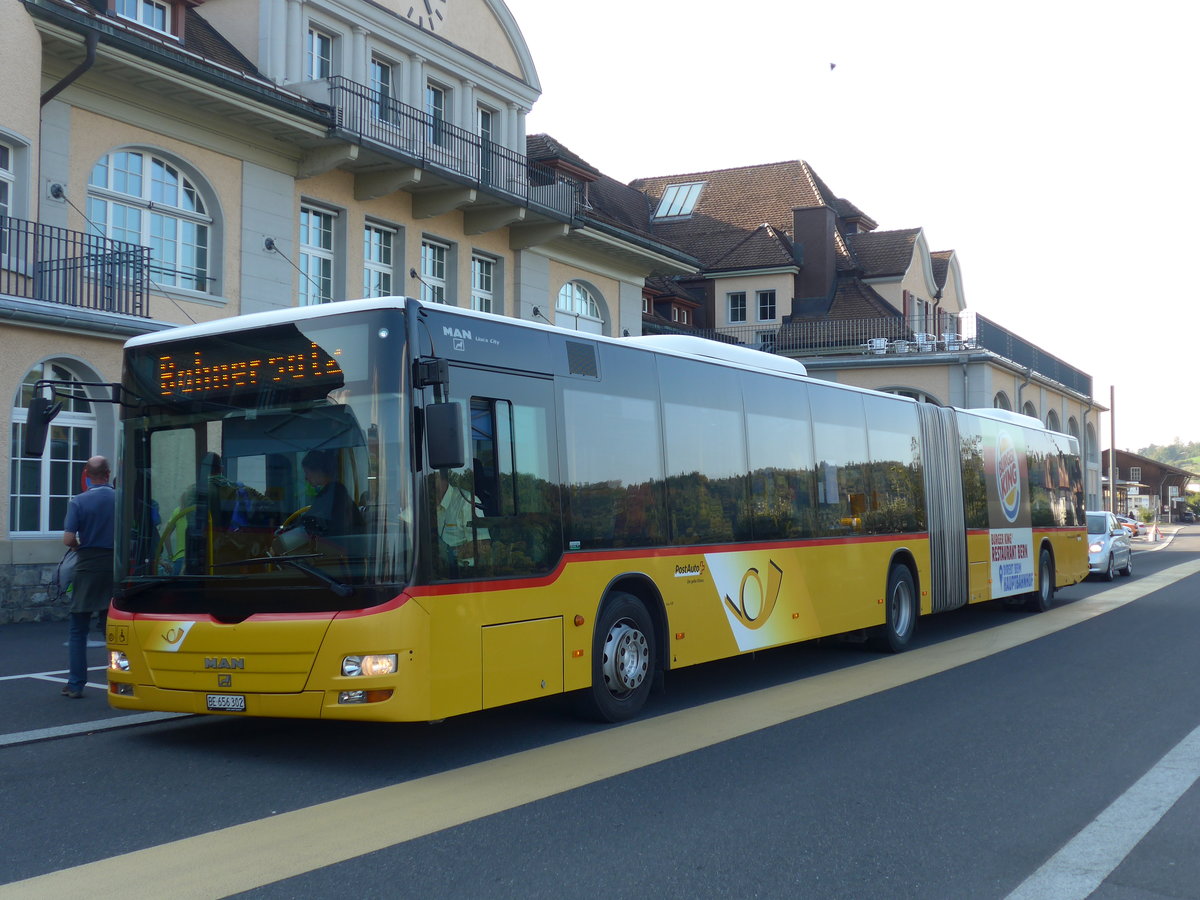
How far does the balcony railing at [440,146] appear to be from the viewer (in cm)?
2200

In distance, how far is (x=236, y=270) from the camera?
2078 cm

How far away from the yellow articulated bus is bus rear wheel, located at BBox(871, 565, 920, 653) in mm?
3632

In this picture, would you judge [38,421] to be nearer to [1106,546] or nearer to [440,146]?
[440,146]

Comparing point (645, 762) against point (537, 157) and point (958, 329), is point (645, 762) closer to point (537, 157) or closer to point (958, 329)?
point (537, 157)

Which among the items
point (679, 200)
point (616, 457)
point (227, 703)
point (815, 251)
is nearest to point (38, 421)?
point (227, 703)

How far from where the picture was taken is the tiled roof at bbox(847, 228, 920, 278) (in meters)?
46.9

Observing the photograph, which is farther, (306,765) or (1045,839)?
(306,765)

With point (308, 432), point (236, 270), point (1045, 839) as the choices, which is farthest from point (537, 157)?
point (1045, 839)

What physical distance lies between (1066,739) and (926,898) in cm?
387

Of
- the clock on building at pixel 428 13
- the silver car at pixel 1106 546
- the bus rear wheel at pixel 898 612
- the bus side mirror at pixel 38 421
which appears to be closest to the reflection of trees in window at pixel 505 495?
the bus side mirror at pixel 38 421

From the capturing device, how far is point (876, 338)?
41250 mm

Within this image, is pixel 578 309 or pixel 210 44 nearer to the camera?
pixel 210 44

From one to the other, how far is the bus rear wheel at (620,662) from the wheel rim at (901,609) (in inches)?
214

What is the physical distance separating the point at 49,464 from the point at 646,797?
44.8 feet
